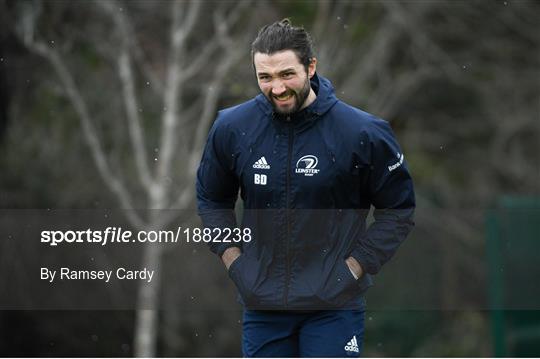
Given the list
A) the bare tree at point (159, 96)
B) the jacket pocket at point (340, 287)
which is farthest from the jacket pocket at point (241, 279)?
the bare tree at point (159, 96)

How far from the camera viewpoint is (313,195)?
15.3 ft

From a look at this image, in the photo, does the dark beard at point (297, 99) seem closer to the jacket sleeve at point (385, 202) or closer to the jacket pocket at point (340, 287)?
the jacket sleeve at point (385, 202)

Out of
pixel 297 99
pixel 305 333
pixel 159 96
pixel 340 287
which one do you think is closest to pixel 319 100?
pixel 297 99

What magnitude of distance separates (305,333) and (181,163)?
511 centimetres

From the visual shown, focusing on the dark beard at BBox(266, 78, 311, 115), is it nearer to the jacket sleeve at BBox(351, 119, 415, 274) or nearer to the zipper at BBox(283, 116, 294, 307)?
the zipper at BBox(283, 116, 294, 307)

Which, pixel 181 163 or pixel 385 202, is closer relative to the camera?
pixel 385 202

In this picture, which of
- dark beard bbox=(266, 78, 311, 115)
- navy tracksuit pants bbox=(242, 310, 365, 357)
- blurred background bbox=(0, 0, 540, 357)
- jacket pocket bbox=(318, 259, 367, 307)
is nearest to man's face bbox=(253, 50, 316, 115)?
dark beard bbox=(266, 78, 311, 115)

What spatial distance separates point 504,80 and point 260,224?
1004cm

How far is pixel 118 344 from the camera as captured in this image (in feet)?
33.1

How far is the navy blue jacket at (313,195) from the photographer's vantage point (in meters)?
4.65

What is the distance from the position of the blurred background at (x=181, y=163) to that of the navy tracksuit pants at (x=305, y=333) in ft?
10.7

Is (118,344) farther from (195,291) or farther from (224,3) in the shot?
(224,3)

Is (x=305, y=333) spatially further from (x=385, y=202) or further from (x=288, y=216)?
(x=385, y=202)

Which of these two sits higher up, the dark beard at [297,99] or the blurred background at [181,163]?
the dark beard at [297,99]
